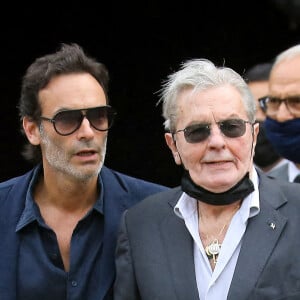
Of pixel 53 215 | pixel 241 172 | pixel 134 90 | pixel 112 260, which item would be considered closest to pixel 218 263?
pixel 241 172

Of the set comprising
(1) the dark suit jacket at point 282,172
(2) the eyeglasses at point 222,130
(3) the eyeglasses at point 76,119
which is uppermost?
(3) the eyeglasses at point 76,119

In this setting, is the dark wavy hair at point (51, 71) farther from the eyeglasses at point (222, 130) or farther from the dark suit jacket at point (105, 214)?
the eyeglasses at point (222, 130)

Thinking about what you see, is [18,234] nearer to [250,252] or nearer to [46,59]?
[46,59]

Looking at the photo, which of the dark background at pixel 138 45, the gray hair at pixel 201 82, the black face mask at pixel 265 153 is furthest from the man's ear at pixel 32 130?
the dark background at pixel 138 45

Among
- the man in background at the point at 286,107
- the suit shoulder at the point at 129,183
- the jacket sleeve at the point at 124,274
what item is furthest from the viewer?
the man in background at the point at 286,107

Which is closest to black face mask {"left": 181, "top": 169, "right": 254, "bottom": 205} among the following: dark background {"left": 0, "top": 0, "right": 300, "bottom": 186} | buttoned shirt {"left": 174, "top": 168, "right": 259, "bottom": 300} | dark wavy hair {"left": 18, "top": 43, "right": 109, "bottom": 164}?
buttoned shirt {"left": 174, "top": 168, "right": 259, "bottom": 300}

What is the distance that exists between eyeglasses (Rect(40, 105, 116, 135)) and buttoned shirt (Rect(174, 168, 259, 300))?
540 mm

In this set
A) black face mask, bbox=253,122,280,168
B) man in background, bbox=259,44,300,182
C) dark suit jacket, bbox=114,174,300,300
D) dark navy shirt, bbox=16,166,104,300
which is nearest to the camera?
dark suit jacket, bbox=114,174,300,300

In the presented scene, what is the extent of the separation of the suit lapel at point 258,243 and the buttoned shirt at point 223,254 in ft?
0.10

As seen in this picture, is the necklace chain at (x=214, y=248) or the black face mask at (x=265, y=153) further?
the black face mask at (x=265, y=153)

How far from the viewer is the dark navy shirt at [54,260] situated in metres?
3.23

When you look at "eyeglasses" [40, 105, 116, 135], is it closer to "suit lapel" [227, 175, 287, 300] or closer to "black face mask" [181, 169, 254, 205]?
"black face mask" [181, 169, 254, 205]

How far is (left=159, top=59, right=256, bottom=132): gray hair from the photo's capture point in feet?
9.81

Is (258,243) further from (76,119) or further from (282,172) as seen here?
(282,172)
